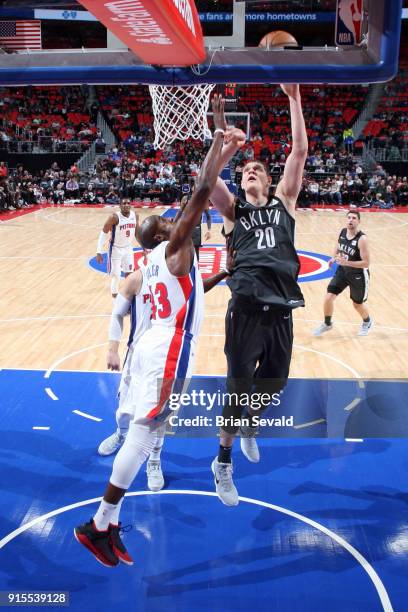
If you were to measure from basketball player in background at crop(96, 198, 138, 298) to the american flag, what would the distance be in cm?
441

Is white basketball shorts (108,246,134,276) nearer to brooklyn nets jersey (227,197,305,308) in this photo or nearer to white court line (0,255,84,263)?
white court line (0,255,84,263)

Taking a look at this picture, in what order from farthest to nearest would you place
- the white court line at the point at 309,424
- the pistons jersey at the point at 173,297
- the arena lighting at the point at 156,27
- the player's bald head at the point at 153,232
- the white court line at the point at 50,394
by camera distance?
the white court line at the point at 50,394 < the white court line at the point at 309,424 < the player's bald head at the point at 153,232 < the pistons jersey at the point at 173,297 < the arena lighting at the point at 156,27

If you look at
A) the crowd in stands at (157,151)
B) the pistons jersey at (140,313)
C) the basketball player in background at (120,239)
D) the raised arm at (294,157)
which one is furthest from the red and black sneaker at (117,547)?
the crowd in stands at (157,151)

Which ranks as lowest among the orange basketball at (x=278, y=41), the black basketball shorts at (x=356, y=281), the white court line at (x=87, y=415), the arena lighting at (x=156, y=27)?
the white court line at (x=87, y=415)

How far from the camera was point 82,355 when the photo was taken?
7.33 metres

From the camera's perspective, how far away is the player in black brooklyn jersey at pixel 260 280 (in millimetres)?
3980

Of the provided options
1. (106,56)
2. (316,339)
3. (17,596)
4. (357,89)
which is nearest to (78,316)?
(316,339)

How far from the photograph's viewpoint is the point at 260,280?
3.97 meters

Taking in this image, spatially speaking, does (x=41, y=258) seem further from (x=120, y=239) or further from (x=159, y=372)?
(x=159, y=372)

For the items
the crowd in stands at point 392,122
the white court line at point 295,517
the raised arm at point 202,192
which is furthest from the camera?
the crowd in stands at point 392,122

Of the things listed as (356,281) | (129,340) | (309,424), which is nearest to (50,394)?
(129,340)

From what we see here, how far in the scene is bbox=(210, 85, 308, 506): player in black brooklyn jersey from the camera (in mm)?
3980

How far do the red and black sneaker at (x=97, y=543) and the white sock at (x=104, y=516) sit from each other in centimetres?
3

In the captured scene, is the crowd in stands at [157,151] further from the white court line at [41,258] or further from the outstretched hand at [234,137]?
the outstretched hand at [234,137]
